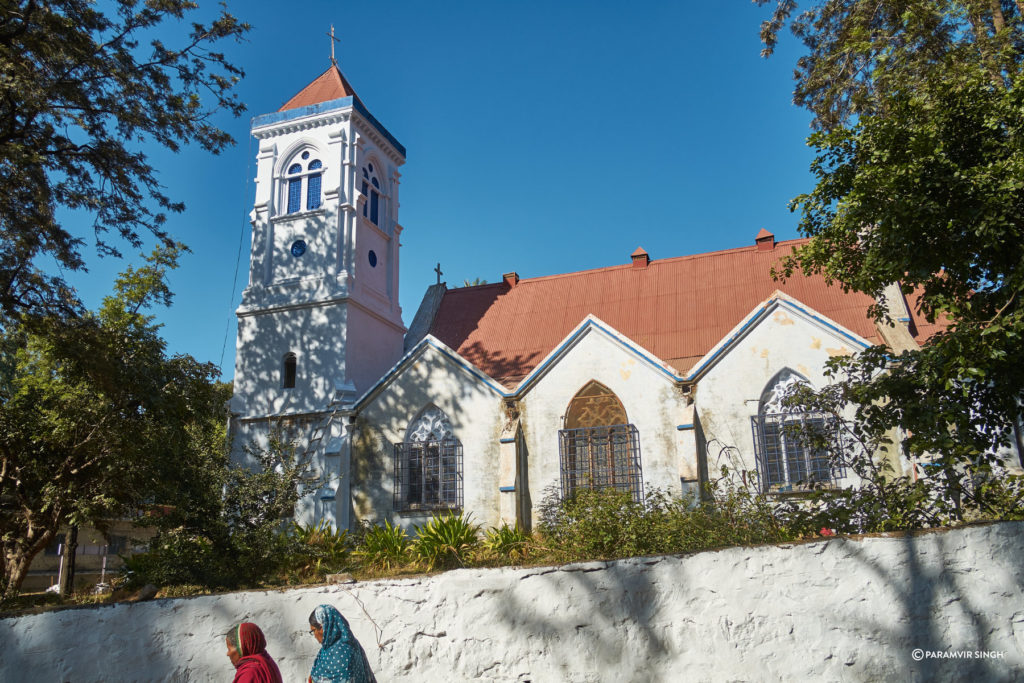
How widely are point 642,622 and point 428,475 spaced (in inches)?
457

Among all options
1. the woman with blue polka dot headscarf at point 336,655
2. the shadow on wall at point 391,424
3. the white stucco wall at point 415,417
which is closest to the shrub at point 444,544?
the white stucco wall at point 415,417

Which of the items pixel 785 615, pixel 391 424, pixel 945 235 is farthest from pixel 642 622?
pixel 391 424

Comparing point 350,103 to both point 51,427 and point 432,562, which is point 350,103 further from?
point 432,562

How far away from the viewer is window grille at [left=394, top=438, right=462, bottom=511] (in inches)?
705

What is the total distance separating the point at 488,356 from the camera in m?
21.7

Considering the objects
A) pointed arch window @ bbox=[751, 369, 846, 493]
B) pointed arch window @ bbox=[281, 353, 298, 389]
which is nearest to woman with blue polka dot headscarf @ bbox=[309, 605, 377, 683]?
pointed arch window @ bbox=[751, 369, 846, 493]

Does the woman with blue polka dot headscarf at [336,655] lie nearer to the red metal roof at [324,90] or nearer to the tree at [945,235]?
the tree at [945,235]

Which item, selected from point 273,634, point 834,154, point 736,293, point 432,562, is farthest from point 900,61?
point 273,634

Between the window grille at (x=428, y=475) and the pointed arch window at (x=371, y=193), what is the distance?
27.3ft

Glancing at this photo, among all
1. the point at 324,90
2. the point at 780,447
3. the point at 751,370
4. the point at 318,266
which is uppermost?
the point at 324,90

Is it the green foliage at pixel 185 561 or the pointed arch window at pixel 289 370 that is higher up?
the pointed arch window at pixel 289 370

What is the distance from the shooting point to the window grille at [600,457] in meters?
16.7

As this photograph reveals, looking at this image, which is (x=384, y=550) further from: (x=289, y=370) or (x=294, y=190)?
(x=294, y=190)

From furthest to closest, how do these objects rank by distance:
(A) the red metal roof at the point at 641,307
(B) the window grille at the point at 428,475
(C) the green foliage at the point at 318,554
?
(A) the red metal roof at the point at 641,307
(B) the window grille at the point at 428,475
(C) the green foliage at the point at 318,554
